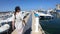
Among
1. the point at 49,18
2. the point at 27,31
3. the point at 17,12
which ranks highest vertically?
the point at 17,12

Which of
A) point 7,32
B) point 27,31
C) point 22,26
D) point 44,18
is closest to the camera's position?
point 27,31

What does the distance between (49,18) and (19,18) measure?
163 feet

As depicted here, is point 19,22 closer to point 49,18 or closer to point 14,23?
point 14,23

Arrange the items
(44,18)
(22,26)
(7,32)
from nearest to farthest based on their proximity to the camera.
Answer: (22,26), (7,32), (44,18)

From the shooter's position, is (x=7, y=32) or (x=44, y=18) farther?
(x=44, y=18)

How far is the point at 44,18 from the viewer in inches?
2237

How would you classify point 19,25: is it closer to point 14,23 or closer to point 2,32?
point 14,23

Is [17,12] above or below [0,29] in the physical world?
above

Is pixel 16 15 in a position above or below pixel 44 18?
above

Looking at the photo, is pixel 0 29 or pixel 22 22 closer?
pixel 22 22

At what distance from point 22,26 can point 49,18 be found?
4984cm

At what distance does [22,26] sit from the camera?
834 cm

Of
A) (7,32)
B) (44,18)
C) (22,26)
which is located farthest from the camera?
(44,18)

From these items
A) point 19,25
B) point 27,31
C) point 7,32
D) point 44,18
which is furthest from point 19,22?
point 44,18
